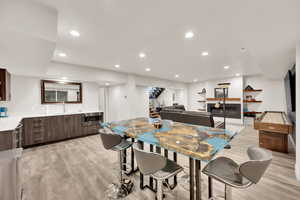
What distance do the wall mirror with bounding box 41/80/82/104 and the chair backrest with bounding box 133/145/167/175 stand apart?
4.62 meters

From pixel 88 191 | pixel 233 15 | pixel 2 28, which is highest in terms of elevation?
pixel 233 15

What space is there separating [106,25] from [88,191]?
2.65m

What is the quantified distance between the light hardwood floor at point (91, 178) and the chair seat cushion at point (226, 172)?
31.2 inches

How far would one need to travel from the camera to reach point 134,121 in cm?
235


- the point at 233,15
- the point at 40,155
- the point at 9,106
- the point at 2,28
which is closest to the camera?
the point at 2,28

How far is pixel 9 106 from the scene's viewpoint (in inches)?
140

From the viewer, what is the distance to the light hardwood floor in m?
1.69

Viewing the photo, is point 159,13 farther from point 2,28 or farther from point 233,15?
point 2,28

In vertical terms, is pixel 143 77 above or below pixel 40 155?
above

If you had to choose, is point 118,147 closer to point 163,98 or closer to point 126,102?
point 126,102

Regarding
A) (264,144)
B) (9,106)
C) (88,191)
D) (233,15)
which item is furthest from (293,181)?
(9,106)

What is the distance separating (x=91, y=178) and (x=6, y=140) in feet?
5.51

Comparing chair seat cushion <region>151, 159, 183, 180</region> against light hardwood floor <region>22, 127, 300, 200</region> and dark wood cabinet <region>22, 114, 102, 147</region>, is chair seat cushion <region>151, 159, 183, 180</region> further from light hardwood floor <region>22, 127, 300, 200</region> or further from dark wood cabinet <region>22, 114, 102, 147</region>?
dark wood cabinet <region>22, 114, 102, 147</region>

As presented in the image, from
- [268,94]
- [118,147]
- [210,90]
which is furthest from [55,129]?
[268,94]
